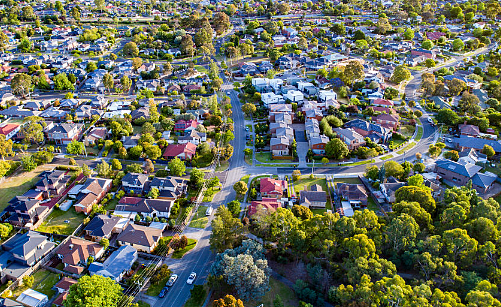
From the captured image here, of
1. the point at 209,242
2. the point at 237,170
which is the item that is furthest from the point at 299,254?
the point at 237,170

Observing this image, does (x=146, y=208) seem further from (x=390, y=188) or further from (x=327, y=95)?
(x=327, y=95)

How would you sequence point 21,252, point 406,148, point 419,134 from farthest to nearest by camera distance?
point 419,134 → point 406,148 → point 21,252

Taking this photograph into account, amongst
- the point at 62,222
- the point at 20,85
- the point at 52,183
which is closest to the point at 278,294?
the point at 62,222

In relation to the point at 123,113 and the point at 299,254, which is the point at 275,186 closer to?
the point at 299,254

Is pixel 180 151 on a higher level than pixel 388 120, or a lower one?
lower

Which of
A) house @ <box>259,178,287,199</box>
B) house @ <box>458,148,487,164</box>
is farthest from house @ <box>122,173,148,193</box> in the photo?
house @ <box>458,148,487,164</box>

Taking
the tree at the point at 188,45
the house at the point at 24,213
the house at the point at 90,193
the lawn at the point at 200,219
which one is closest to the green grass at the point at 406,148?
→ the lawn at the point at 200,219

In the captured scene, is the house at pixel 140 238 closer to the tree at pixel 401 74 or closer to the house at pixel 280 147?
the house at pixel 280 147
